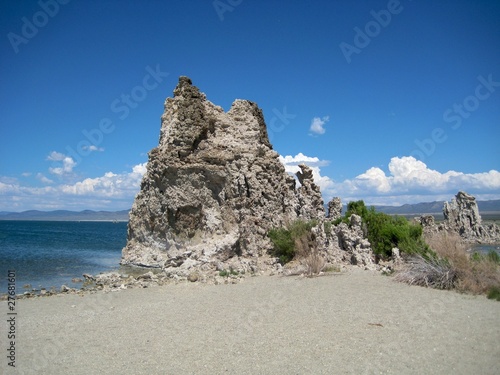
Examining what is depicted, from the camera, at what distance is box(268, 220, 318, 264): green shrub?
1589cm

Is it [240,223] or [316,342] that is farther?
[240,223]

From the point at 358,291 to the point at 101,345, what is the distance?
6.31m

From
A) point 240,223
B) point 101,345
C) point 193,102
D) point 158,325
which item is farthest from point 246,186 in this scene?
point 101,345

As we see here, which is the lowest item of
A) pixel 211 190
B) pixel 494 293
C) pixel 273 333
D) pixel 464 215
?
pixel 273 333

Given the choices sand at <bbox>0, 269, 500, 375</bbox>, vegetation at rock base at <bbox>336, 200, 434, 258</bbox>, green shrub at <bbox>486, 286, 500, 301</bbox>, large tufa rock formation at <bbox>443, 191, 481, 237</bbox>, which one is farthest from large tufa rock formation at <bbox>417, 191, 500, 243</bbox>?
sand at <bbox>0, 269, 500, 375</bbox>

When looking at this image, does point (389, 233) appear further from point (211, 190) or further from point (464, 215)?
point (464, 215)

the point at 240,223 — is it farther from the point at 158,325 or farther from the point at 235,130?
the point at 158,325

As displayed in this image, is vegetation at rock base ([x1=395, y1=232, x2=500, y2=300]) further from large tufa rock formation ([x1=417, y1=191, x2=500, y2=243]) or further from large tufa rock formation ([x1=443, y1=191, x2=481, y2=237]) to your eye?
large tufa rock formation ([x1=443, y1=191, x2=481, y2=237])

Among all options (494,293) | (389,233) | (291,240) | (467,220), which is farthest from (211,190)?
(467,220)

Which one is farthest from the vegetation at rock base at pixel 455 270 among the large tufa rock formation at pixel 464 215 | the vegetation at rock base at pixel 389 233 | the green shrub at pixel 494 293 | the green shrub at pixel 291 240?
the large tufa rock formation at pixel 464 215

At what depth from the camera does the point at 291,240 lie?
16.2 meters

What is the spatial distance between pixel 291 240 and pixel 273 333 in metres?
8.93

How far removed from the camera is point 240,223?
18469 mm

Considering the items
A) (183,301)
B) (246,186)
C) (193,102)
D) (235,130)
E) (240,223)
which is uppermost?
(193,102)
